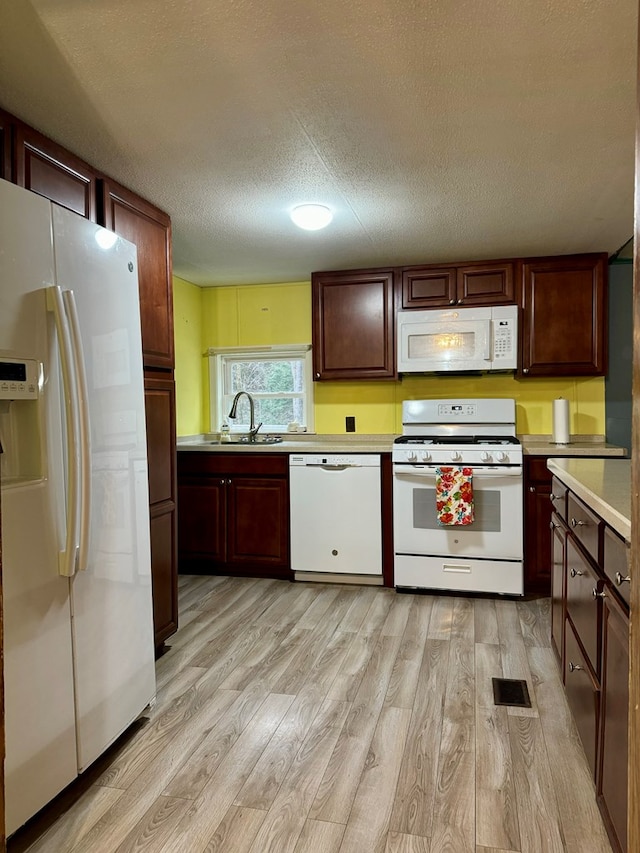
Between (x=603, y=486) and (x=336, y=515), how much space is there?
6.97 ft

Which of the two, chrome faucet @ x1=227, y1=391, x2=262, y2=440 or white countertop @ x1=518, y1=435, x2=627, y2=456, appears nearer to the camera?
white countertop @ x1=518, y1=435, x2=627, y2=456

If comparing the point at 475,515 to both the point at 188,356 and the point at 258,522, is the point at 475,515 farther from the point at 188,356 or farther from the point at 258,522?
the point at 188,356

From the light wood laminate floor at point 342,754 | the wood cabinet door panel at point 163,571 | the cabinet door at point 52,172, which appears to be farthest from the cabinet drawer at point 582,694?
the cabinet door at point 52,172

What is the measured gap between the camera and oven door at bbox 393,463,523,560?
338 centimetres

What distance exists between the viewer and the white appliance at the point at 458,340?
3625 millimetres

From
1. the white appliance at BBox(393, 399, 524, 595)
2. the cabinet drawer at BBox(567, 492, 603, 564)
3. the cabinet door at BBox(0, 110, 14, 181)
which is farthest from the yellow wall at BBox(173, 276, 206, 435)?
the cabinet drawer at BBox(567, 492, 603, 564)

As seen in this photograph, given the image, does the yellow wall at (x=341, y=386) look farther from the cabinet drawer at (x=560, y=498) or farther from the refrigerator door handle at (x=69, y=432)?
the refrigerator door handle at (x=69, y=432)

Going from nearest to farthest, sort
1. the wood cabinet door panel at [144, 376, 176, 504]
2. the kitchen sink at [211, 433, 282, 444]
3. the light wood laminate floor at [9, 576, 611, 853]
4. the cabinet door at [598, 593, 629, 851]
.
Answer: the cabinet door at [598, 593, 629, 851] < the light wood laminate floor at [9, 576, 611, 853] < the wood cabinet door panel at [144, 376, 176, 504] < the kitchen sink at [211, 433, 282, 444]

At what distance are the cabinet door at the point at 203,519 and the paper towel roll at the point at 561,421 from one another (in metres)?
2.26

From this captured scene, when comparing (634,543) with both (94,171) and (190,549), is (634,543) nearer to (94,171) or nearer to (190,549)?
(94,171)

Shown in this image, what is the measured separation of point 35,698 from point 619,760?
1508 millimetres

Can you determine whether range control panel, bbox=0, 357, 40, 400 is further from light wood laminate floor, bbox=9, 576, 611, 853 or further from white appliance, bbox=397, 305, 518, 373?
white appliance, bbox=397, 305, 518, 373

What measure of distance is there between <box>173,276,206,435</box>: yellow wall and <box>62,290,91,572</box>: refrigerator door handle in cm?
248

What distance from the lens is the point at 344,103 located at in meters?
1.83
